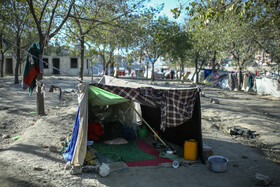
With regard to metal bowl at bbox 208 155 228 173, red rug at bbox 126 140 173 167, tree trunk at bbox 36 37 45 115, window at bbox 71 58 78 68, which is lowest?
red rug at bbox 126 140 173 167

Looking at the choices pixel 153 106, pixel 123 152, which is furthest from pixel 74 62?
pixel 153 106

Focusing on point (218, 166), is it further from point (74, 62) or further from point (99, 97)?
point (74, 62)

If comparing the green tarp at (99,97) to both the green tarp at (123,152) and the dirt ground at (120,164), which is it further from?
the dirt ground at (120,164)

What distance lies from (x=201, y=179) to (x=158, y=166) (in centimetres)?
96

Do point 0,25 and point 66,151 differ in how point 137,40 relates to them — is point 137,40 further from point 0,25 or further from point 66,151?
point 0,25

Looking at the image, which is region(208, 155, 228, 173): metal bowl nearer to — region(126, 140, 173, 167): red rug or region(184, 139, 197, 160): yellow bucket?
region(184, 139, 197, 160): yellow bucket

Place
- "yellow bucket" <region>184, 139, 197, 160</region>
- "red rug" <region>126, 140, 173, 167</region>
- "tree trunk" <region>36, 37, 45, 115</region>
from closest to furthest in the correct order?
"red rug" <region>126, 140, 173, 167</region> → "yellow bucket" <region>184, 139, 197, 160</region> → "tree trunk" <region>36, 37, 45, 115</region>

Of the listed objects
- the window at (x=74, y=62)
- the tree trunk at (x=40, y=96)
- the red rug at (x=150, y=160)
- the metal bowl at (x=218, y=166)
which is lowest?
the red rug at (x=150, y=160)

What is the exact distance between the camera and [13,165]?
189 inches

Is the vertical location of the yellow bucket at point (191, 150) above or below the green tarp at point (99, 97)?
below

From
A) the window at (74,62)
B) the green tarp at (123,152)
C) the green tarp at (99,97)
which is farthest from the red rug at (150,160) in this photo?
the window at (74,62)

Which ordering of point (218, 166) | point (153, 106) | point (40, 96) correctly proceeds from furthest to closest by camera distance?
point (40, 96)
point (153, 106)
point (218, 166)

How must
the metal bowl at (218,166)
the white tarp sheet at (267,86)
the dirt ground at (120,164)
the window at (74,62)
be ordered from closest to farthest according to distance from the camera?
1. the dirt ground at (120,164)
2. the metal bowl at (218,166)
3. the white tarp sheet at (267,86)
4. the window at (74,62)

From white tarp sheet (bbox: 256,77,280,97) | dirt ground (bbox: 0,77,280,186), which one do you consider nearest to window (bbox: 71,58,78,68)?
white tarp sheet (bbox: 256,77,280,97)
